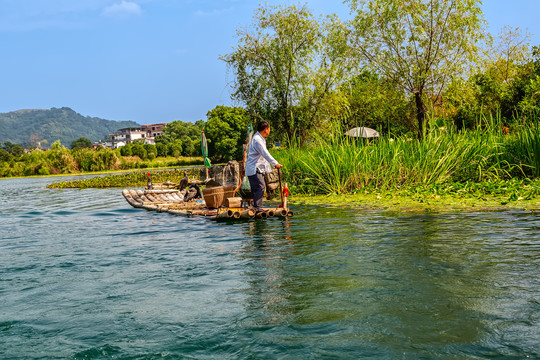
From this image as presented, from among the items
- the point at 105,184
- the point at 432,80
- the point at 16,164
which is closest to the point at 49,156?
the point at 16,164

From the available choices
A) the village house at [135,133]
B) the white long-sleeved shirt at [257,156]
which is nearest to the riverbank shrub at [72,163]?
the white long-sleeved shirt at [257,156]

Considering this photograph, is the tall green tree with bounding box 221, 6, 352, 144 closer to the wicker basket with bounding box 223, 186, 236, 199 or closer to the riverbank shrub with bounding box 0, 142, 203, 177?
the wicker basket with bounding box 223, 186, 236, 199

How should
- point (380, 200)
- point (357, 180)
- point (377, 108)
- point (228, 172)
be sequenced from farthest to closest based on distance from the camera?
1. point (377, 108)
2. point (228, 172)
3. point (357, 180)
4. point (380, 200)

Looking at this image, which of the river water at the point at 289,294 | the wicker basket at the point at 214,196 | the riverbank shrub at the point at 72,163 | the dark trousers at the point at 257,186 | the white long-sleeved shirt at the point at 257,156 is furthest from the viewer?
the riverbank shrub at the point at 72,163

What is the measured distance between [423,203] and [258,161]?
12.9ft

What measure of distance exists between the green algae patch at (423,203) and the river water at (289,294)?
0.89 meters

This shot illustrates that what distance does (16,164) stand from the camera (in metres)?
62.4

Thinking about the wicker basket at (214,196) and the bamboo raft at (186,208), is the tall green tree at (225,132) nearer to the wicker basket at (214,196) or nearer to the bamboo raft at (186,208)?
the bamboo raft at (186,208)

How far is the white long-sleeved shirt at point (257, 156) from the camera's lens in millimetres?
9876

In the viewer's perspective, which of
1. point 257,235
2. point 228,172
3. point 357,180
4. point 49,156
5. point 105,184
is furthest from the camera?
point 49,156

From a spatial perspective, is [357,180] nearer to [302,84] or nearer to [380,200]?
[380,200]

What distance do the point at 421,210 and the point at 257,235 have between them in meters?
Answer: 3.69

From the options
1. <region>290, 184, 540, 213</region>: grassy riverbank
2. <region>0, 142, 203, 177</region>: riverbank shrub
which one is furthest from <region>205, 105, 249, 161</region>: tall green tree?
<region>290, 184, 540, 213</region>: grassy riverbank

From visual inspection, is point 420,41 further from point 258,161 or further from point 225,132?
point 225,132
